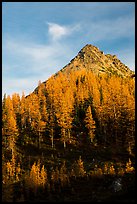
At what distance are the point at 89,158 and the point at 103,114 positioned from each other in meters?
20.3

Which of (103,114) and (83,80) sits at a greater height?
(83,80)

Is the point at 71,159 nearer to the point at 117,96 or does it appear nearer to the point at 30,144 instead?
the point at 30,144

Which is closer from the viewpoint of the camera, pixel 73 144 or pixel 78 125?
pixel 73 144

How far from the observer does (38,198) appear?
32.3m

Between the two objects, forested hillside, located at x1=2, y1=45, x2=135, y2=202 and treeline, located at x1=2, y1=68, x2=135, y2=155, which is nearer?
forested hillside, located at x1=2, y1=45, x2=135, y2=202

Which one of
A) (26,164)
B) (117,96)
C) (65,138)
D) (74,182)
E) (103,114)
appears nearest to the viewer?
(74,182)

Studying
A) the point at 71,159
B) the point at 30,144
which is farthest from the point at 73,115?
the point at 71,159

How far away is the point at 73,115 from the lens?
3327 inches

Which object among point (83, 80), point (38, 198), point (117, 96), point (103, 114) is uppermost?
point (83, 80)

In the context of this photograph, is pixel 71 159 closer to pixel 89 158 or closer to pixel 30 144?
pixel 89 158

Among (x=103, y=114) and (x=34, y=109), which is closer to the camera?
(x=103, y=114)

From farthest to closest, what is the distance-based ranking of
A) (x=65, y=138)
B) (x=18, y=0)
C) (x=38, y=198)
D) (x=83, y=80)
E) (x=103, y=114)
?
(x=83, y=80)
(x=103, y=114)
(x=65, y=138)
(x=38, y=198)
(x=18, y=0)

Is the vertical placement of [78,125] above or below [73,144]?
above

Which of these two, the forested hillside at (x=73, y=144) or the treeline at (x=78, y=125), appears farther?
the treeline at (x=78, y=125)
